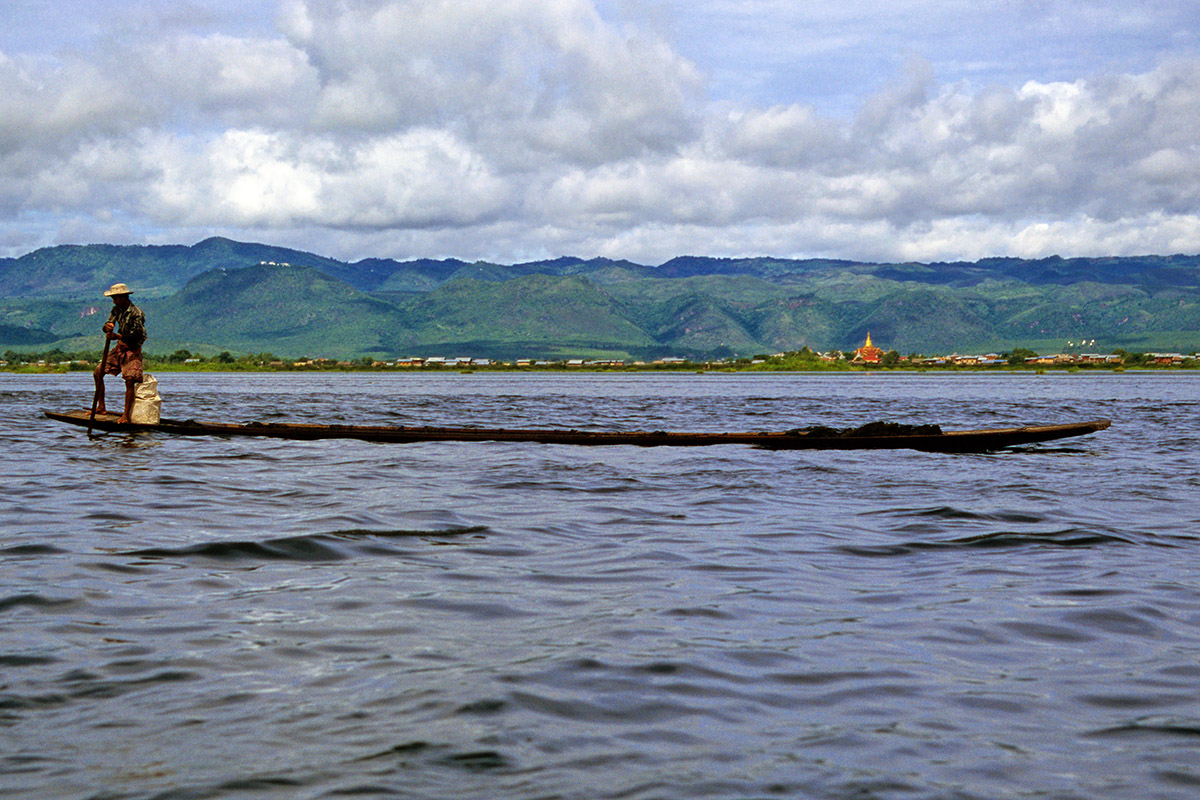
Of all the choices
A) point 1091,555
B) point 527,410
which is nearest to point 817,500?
point 1091,555

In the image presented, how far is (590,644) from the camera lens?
30.7 ft

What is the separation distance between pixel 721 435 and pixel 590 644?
64.6ft

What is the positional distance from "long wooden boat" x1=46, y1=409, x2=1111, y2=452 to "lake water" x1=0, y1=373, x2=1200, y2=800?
8158mm

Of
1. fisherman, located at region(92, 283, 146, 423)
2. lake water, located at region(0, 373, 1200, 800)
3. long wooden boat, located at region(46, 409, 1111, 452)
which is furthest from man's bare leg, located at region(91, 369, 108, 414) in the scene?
lake water, located at region(0, 373, 1200, 800)

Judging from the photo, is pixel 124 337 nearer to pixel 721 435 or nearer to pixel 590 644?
pixel 721 435

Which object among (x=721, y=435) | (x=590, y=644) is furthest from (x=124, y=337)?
(x=590, y=644)

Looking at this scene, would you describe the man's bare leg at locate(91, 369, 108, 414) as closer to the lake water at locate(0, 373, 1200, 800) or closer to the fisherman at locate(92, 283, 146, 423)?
the fisherman at locate(92, 283, 146, 423)

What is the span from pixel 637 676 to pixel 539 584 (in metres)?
3.76

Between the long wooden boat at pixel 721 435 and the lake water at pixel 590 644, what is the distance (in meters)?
8.16

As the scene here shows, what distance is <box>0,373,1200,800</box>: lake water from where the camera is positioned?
21.5 feet

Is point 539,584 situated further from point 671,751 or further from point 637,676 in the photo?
point 671,751

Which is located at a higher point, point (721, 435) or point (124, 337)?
point (124, 337)

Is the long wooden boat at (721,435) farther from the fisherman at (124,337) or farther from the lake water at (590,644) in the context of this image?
the lake water at (590,644)

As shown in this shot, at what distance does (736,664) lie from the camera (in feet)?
28.8
